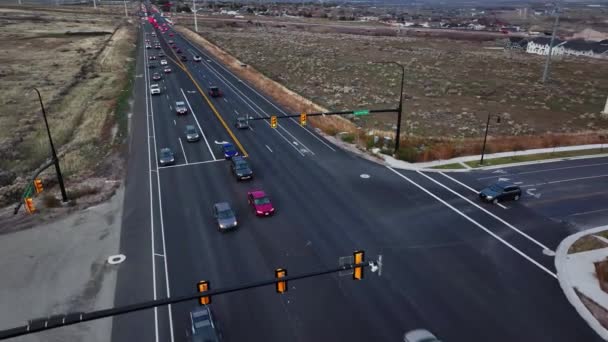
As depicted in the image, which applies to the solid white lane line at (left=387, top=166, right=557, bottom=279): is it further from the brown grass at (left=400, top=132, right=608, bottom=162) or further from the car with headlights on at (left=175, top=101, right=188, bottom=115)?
the car with headlights on at (left=175, top=101, right=188, bottom=115)

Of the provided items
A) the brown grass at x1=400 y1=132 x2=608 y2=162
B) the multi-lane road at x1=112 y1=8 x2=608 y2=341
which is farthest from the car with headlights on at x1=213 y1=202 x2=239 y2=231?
the brown grass at x1=400 y1=132 x2=608 y2=162

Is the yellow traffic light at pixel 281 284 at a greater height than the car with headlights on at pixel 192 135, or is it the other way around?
the yellow traffic light at pixel 281 284

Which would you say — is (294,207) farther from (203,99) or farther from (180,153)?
(203,99)

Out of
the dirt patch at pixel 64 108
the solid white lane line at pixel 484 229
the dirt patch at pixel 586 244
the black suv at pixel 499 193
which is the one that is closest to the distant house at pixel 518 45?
the dirt patch at pixel 64 108

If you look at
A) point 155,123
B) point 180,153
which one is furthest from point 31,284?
point 155,123

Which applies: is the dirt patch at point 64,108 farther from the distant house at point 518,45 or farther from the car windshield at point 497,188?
the distant house at point 518,45

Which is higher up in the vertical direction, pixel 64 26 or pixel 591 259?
pixel 64 26
